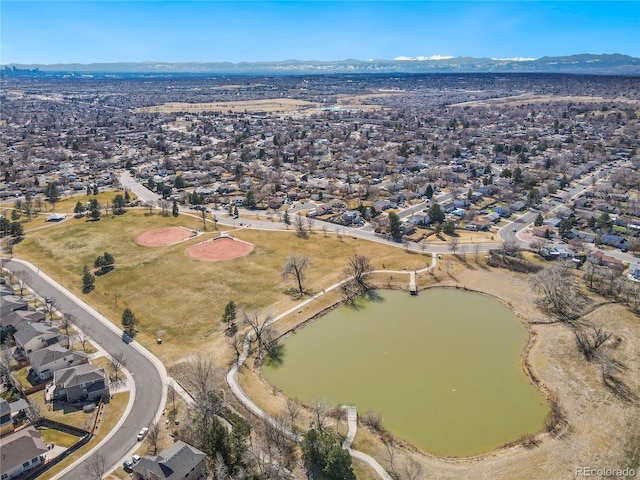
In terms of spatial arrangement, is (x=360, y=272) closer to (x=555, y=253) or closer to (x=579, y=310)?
(x=579, y=310)

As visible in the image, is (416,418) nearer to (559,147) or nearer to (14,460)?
(14,460)

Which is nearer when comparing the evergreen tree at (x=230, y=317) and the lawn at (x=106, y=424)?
the lawn at (x=106, y=424)

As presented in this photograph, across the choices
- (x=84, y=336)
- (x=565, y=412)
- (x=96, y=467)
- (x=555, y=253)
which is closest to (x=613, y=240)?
(x=555, y=253)

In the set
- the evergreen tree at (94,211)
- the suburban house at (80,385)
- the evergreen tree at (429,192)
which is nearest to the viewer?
the suburban house at (80,385)

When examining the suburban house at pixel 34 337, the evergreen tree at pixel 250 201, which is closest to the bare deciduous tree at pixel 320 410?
the suburban house at pixel 34 337

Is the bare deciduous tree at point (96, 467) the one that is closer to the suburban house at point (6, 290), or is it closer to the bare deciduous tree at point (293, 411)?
the bare deciduous tree at point (293, 411)

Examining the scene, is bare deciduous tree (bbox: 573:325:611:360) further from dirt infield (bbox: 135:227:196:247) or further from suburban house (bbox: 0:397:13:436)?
dirt infield (bbox: 135:227:196:247)
